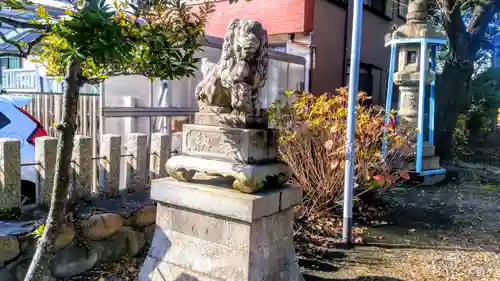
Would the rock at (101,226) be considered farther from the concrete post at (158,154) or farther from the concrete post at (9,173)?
the concrete post at (158,154)

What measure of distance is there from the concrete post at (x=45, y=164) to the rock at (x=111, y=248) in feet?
2.08

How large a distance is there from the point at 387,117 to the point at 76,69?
18.4ft

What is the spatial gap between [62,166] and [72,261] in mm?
1748

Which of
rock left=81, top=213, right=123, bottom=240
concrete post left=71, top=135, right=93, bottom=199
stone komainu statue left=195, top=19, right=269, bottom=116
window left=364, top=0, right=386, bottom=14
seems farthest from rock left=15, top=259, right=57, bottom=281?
window left=364, top=0, right=386, bottom=14

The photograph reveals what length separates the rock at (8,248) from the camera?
335 centimetres

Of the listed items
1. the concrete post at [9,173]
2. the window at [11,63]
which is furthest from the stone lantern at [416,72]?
the window at [11,63]

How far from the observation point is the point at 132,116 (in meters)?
6.99

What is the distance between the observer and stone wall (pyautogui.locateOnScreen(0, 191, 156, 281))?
3463mm

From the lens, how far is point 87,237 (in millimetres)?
3920

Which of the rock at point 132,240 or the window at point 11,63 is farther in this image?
the window at point 11,63

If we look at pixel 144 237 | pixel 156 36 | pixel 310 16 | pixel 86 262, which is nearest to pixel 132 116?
pixel 144 237

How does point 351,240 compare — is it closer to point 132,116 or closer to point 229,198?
point 229,198

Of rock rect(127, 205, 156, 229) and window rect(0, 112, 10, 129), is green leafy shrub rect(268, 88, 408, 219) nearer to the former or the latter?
rock rect(127, 205, 156, 229)

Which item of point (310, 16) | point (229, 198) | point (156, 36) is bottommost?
point (229, 198)
